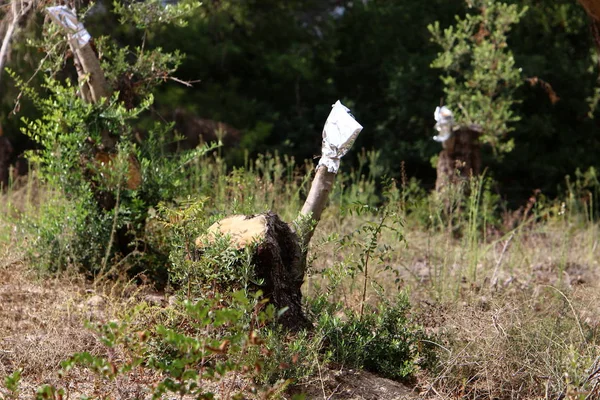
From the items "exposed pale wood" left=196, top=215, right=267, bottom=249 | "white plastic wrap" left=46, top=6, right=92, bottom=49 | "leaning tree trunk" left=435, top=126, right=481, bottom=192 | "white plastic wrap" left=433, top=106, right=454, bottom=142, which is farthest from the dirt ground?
"leaning tree trunk" left=435, top=126, right=481, bottom=192

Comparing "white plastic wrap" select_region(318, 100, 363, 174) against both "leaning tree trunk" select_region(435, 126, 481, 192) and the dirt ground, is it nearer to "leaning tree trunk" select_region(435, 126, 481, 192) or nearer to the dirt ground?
the dirt ground

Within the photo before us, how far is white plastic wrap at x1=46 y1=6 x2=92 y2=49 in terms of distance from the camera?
443 cm

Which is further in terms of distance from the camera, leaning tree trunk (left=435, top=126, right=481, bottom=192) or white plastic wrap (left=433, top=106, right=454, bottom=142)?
leaning tree trunk (left=435, top=126, right=481, bottom=192)

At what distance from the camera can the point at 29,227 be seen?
4.73 m

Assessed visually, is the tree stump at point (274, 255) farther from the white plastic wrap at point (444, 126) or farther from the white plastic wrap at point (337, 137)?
the white plastic wrap at point (444, 126)

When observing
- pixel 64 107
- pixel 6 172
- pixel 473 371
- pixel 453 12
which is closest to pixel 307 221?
pixel 473 371

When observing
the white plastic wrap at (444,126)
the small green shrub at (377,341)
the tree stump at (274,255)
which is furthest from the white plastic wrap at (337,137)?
the white plastic wrap at (444,126)

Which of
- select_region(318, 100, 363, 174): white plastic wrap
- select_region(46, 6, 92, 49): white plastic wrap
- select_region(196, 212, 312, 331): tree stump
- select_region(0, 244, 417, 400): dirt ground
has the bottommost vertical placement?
select_region(0, 244, 417, 400): dirt ground

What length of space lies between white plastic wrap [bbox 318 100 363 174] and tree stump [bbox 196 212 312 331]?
357mm

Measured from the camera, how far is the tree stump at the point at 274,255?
11.7 feet

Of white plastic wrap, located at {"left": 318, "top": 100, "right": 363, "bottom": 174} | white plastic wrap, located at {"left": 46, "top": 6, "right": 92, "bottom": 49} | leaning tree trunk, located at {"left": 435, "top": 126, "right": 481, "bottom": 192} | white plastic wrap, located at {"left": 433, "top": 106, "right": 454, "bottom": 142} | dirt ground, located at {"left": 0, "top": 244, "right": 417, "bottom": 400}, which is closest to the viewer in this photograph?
dirt ground, located at {"left": 0, "top": 244, "right": 417, "bottom": 400}

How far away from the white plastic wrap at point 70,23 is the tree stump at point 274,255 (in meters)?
1.46

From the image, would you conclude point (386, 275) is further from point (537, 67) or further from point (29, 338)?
point (537, 67)

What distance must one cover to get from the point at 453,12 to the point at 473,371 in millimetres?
7686
